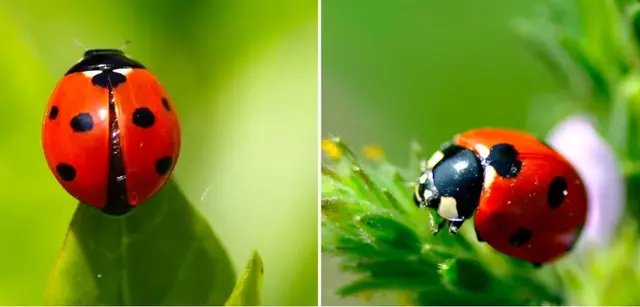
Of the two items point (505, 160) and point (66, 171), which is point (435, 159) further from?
point (66, 171)

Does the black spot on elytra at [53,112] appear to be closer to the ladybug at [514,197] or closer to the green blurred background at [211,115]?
the green blurred background at [211,115]

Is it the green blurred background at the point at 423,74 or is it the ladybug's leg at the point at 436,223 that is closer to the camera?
the ladybug's leg at the point at 436,223

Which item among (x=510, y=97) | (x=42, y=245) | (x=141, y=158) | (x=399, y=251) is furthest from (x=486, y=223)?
(x=42, y=245)

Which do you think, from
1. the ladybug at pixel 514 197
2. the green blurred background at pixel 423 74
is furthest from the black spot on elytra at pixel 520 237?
the green blurred background at pixel 423 74

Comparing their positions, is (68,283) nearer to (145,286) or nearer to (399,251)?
(145,286)

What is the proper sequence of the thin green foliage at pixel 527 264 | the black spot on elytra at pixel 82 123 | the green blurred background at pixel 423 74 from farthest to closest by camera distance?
1. the green blurred background at pixel 423 74
2. the black spot on elytra at pixel 82 123
3. the thin green foliage at pixel 527 264

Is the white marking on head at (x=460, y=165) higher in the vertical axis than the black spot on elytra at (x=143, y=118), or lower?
lower

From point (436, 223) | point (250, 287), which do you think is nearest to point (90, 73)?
point (250, 287)

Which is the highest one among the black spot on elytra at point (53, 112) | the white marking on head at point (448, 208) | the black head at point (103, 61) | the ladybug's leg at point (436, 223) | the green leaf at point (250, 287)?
the black head at point (103, 61)
